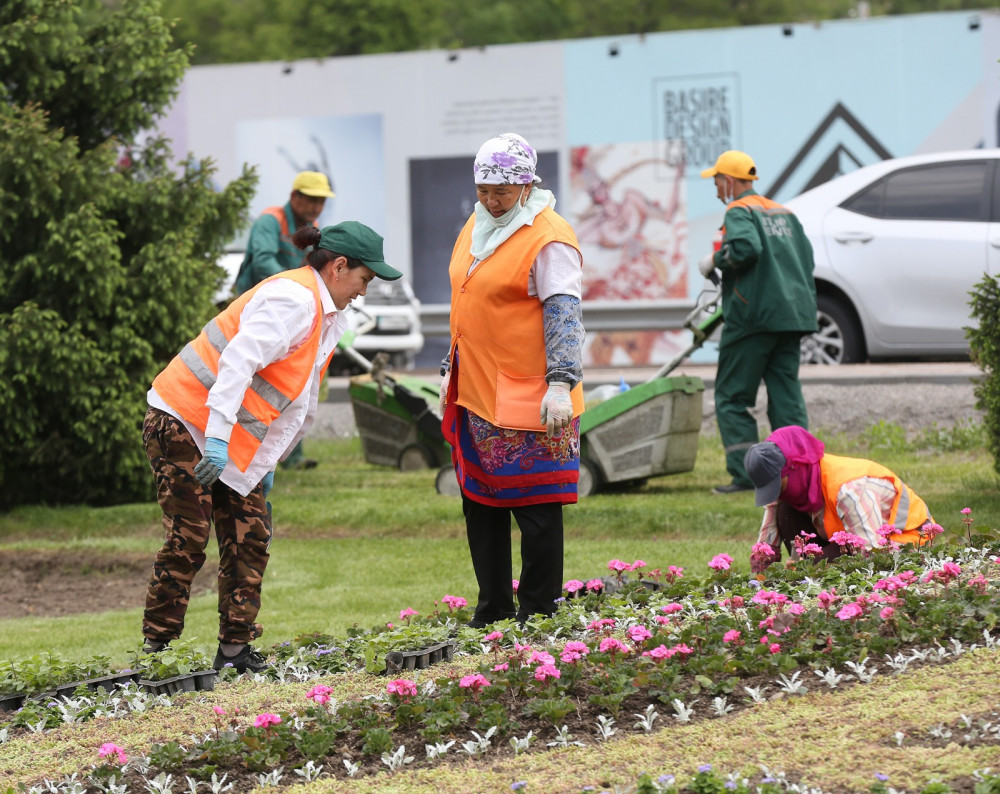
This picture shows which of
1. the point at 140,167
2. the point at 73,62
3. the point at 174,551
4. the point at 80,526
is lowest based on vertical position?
the point at 80,526

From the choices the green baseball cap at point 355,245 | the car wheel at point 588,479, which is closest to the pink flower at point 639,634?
the green baseball cap at point 355,245

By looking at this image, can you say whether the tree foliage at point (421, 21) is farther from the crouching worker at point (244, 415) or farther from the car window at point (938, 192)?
the crouching worker at point (244, 415)

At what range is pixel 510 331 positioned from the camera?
5.25 m

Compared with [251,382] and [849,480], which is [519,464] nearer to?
[251,382]

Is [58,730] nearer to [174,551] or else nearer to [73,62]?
[174,551]

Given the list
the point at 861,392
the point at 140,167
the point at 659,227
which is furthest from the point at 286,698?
the point at 659,227

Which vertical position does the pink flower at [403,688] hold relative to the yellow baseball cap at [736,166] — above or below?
below

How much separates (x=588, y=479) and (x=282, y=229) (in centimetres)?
271

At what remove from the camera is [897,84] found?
1642 cm

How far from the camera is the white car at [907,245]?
12164mm

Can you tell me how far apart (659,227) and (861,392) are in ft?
20.4

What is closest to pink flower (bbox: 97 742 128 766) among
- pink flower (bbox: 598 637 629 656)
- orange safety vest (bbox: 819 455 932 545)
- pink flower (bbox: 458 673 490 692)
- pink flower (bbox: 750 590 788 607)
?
pink flower (bbox: 458 673 490 692)

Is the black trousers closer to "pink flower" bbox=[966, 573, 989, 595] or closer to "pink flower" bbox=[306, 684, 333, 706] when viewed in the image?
"pink flower" bbox=[306, 684, 333, 706]

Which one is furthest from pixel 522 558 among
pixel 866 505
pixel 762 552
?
pixel 866 505
